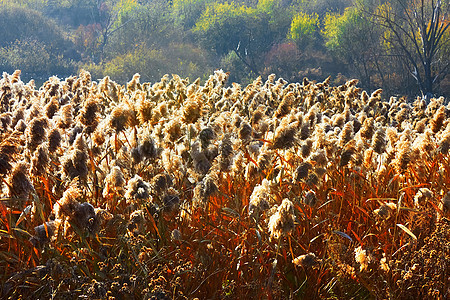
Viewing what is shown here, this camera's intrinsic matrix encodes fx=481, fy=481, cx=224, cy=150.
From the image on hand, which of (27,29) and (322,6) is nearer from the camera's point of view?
(27,29)

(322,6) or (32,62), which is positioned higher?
(322,6)

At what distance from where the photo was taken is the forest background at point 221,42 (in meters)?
24.0

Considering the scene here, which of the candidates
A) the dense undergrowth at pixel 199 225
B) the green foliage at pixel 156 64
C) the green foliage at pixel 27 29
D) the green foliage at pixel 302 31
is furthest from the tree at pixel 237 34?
the dense undergrowth at pixel 199 225

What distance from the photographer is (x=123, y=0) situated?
3981 cm

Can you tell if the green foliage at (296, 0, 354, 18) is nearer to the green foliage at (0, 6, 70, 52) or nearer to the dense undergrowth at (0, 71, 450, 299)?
the green foliage at (0, 6, 70, 52)

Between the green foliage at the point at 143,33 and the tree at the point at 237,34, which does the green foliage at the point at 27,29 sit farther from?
the tree at the point at 237,34

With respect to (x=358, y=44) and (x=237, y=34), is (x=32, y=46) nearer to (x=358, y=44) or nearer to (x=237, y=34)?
(x=237, y=34)

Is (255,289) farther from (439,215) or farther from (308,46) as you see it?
(308,46)

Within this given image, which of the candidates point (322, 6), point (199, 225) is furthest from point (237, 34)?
point (199, 225)

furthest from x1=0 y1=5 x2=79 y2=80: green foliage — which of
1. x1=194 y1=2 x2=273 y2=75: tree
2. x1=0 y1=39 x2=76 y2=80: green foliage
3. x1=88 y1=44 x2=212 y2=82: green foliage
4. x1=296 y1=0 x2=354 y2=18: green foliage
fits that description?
x1=296 y1=0 x2=354 y2=18: green foliage

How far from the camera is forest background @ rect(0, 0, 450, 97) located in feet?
78.8

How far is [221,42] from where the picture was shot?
30172mm

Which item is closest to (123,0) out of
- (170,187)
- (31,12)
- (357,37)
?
(31,12)

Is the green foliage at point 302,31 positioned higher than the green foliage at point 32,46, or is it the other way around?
the green foliage at point 302,31
